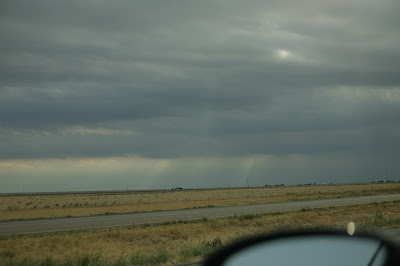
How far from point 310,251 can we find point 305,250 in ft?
0.10

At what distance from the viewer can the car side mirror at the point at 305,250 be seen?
2686 mm

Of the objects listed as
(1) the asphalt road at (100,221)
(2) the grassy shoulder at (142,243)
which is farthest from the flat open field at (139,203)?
(2) the grassy shoulder at (142,243)

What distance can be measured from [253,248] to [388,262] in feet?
2.74

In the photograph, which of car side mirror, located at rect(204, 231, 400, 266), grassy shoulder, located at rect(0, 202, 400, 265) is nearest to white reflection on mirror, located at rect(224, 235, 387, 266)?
car side mirror, located at rect(204, 231, 400, 266)

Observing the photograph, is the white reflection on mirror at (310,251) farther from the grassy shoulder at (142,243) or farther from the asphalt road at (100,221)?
the asphalt road at (100,221)

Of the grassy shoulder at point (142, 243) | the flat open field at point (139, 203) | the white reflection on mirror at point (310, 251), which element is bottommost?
the grassy shoulder at point (142, 243)

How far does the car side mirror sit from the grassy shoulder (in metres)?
5.14

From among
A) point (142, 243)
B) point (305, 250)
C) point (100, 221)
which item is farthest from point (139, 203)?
point (305, 250)

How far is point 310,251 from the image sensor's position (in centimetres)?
277

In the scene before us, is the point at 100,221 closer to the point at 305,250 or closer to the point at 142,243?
the point at 142,243

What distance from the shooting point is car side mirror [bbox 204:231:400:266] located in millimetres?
2686

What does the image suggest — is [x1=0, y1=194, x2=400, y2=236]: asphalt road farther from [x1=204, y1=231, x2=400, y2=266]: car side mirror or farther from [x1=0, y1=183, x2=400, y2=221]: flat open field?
[x1=204, y1=231, x2=400, y2=266]: car side mirror

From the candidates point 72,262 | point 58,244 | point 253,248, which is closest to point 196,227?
point 58,244

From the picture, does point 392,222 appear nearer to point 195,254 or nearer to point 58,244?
point 195,254
